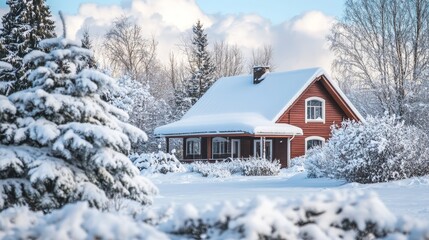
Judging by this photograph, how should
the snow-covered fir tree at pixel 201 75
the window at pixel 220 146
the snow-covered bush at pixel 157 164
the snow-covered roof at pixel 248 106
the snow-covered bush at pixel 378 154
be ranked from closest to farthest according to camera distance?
the snow-covered bush at pixel 378 154
the snow-covered bush at pixel 157 164
the snow-covered roof at pixel 248 106
the window at pixel 220 146
the snow-covered fir tree at pixel 201 75

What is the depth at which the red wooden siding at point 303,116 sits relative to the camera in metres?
37.4

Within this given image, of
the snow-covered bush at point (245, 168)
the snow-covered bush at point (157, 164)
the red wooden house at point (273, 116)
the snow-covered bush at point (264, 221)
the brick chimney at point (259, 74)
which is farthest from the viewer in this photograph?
the brick chimney at point (259, 74)

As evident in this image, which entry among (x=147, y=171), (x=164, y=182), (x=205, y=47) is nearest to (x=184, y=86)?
(x=205, y=47)

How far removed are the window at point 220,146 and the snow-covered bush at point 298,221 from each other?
33155 mm

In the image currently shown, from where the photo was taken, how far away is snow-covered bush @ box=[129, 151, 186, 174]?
29.0 meters

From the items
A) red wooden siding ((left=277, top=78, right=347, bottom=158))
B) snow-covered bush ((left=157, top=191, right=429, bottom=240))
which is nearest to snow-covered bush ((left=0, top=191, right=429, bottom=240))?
snow-covered bush ((left=157, top=191, right=429, bottom=240))

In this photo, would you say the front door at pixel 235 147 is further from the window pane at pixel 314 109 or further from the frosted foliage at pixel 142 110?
the frosted foliage at pixel 142 110

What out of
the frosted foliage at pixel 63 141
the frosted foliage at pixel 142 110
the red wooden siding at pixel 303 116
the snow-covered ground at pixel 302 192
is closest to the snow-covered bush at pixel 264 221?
the frosted foliage at pixel 63 141

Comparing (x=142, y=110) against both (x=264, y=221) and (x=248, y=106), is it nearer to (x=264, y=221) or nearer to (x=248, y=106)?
(x=248, y=106)

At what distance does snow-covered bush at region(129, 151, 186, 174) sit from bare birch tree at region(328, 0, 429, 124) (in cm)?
1491

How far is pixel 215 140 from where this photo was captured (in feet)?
132

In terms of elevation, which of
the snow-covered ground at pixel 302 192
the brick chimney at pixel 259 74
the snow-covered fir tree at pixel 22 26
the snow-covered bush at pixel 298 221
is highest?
the snow-covered fir tree at pixel 22 26

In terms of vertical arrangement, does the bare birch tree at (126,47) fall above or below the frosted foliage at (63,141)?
above

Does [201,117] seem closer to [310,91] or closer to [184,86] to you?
[310,91]
